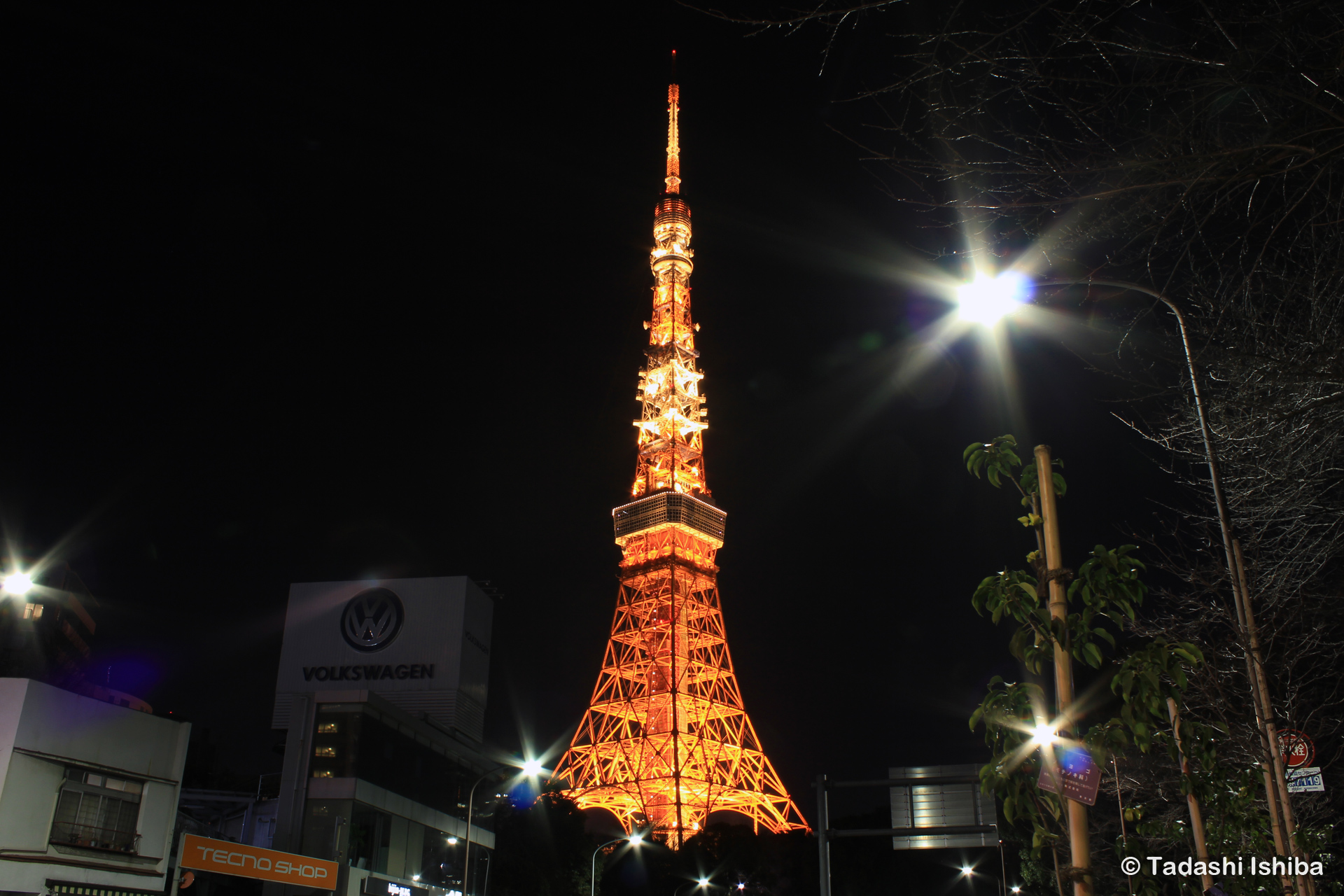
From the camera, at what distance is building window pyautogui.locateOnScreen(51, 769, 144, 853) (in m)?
21.6

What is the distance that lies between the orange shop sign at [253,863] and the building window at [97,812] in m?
1.36

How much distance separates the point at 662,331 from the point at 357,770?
1891 inches

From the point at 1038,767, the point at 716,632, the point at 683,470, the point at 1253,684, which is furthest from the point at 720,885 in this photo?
the point at 1038,767

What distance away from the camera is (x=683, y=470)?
74.9 metres

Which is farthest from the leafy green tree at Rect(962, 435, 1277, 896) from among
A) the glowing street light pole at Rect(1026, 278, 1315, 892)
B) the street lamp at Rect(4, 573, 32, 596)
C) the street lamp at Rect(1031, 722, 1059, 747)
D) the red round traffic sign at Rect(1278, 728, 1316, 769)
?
the street lamp at Rect(4, 573, 32, 596)

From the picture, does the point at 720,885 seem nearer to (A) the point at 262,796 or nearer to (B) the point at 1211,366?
(A) the point at 262,796

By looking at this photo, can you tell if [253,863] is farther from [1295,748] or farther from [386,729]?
[1295,748]

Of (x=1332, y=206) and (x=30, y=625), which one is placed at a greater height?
(x=30, y=625)

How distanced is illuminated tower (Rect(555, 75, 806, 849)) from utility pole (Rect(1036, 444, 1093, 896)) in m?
56.0

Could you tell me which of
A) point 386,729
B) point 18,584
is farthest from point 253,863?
point 386,729

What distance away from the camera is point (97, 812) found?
74.0 ft

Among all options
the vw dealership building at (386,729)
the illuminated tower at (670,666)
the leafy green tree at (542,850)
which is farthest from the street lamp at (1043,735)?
the illuminated tower at (670,666)

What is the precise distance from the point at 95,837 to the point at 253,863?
18.0 feet

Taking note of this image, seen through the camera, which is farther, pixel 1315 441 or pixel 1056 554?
pixel 1315 441
